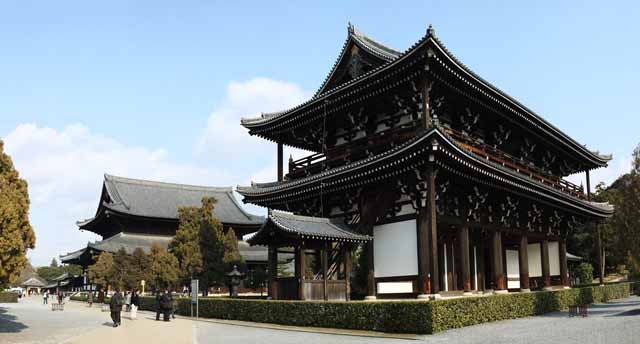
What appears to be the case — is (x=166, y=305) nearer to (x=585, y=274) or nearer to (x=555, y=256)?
Answer: (x=555, y=256)

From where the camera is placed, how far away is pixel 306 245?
24.6m

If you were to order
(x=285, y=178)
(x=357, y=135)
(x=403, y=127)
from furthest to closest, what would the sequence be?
1. (x=285, y=178)
2. (x=357, y=135)
3. (x=403, y=127)

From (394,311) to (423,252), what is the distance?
4.18 meters

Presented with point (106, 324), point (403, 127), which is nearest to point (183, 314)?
point (106, 324)

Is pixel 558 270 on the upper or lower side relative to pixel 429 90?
lower

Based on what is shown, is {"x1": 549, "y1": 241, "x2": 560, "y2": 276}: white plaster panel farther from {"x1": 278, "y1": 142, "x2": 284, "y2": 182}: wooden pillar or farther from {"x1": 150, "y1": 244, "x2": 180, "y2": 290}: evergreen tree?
{"x1": 150, "y1": 244, "x2": 180, "y2": 290}: evergreen tree

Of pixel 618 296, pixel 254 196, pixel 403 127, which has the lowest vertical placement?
pixel 618 296

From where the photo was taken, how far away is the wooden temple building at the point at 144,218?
2196 inches

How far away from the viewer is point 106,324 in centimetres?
2684

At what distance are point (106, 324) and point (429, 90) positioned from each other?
18860 mm

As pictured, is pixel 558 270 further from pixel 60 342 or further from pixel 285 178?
pixel 60 342

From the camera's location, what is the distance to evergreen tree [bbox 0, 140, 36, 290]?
19031 mm

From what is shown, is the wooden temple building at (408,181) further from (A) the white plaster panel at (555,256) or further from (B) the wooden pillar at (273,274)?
(A) the white plaster panel at (555,256)

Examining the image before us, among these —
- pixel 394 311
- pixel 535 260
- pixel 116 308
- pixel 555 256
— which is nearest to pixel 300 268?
pixel 394 311
